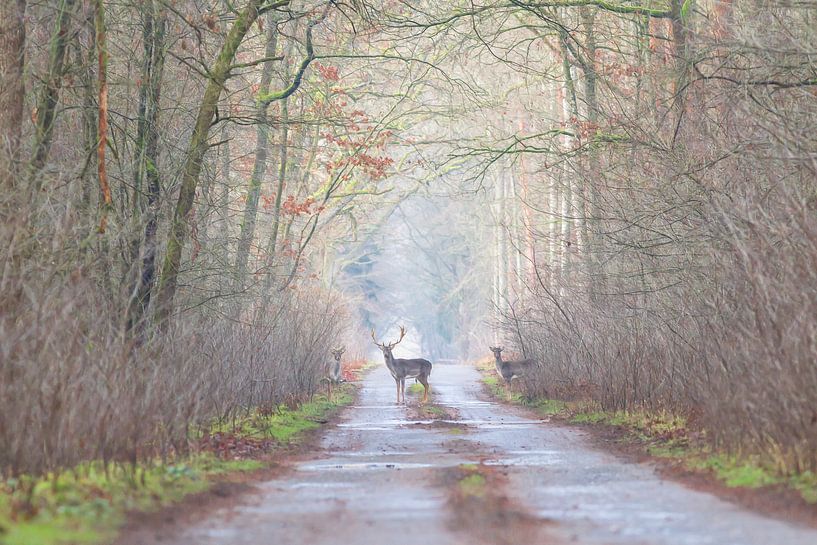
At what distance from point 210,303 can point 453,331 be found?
247ft

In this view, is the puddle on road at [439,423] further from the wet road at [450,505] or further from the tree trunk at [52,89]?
the tree trunk at [52,89]

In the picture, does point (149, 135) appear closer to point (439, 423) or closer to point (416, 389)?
point (439, 423)

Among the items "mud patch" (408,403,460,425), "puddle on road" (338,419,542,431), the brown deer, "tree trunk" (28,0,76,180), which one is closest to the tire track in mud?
"puddle on road" (338,419,542,431)

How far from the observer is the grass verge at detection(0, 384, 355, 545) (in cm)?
731

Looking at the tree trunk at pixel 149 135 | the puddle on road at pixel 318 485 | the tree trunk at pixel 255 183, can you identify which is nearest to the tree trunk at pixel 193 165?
the tree trunk at pixel 149 135

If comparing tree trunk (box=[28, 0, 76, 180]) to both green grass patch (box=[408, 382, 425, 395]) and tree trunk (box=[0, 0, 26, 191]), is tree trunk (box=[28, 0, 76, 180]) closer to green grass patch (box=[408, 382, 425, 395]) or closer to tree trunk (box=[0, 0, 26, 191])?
tree trunk (box=[0, 0, 26, 191])

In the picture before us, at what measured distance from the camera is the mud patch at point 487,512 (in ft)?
25.6

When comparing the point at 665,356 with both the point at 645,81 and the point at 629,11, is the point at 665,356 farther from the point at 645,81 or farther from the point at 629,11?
the point at 629,11

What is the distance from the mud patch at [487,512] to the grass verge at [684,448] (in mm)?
2164

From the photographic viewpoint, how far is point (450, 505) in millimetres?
9320

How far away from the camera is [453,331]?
9388 centimetres

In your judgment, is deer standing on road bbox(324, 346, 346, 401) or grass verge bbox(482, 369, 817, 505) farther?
deer standing on road bbox(324, 346, 346, 401)

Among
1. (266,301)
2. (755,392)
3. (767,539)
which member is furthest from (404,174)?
(767,539)

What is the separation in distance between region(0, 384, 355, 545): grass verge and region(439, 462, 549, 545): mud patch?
2362 mm
